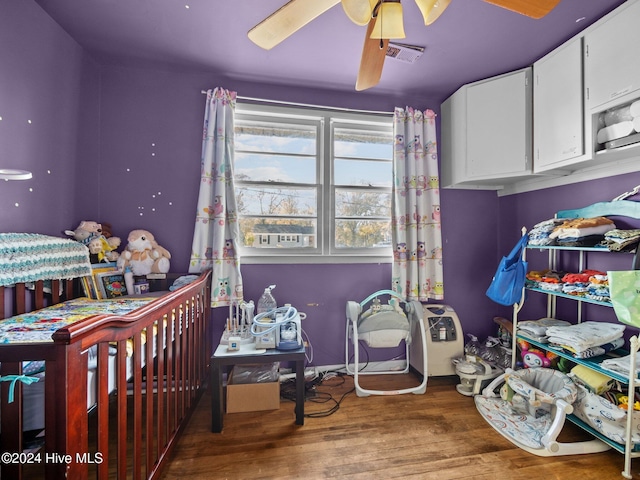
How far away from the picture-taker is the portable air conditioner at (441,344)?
235cm

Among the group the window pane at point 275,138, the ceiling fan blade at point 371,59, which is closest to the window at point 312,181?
the window pane at point 275,138

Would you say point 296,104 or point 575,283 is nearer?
point 575,283

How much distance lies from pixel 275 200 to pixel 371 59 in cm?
137

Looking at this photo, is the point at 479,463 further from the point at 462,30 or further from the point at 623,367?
the point at 462,30

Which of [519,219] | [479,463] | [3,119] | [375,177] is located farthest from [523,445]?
[3,119]

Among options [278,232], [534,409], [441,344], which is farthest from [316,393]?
[534,409]

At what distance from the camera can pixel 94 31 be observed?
6.05 ft

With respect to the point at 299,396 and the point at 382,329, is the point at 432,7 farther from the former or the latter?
the point at 299,396

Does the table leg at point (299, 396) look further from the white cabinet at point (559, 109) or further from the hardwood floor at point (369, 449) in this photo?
the white cabinet at point (559, 109)

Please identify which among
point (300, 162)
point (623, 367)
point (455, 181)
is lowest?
point (623, 367)

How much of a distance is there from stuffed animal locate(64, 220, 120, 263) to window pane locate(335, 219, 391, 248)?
1742 millimetres

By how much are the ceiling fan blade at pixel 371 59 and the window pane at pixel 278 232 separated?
1.24m

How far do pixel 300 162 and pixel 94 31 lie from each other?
62.8 inches

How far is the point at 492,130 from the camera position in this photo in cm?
226
